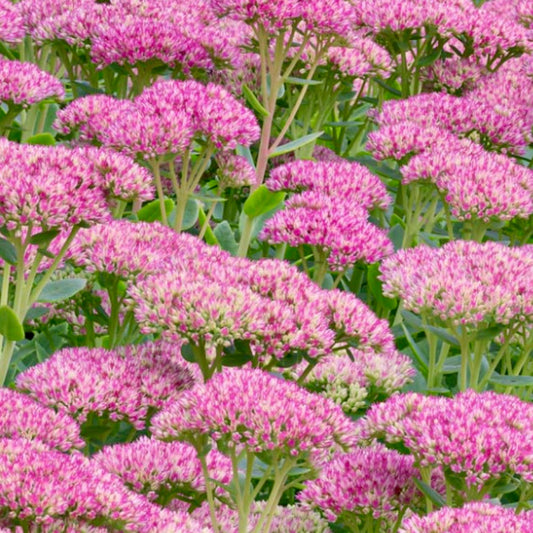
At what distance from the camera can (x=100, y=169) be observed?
12.1 ft

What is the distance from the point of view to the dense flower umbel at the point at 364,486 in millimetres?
3070

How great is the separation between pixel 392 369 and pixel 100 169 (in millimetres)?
1068

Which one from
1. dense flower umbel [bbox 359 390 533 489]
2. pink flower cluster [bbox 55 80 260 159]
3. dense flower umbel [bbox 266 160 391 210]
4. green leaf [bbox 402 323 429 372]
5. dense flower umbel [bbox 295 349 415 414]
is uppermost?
pink flower cluster [bbox 55 80 260 159]

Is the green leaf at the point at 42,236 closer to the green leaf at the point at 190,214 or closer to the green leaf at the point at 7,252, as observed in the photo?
the green leaf at the point at 7,252

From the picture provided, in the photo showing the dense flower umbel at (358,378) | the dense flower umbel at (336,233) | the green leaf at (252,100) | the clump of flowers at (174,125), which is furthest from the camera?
the green leaf at (252,100)

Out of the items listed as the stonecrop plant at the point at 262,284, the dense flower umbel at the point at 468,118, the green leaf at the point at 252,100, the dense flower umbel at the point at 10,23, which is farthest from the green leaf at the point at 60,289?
the dense flower umbel at the point at 468,118

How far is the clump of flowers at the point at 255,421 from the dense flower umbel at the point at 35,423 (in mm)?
200

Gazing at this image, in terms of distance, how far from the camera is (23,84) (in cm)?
443

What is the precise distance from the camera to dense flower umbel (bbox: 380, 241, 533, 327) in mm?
3557

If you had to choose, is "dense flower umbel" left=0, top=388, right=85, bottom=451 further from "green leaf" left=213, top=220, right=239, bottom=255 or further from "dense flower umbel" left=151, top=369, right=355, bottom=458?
"green leaf" left=213, top=220, right=239, bottom=255

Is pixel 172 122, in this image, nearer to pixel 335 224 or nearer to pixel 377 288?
pixel 335 224

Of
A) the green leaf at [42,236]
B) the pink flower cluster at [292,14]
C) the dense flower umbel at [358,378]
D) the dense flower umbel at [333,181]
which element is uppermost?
the pink flower cluster at [292,14]

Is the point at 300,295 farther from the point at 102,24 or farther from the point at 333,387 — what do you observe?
the point at 102,24

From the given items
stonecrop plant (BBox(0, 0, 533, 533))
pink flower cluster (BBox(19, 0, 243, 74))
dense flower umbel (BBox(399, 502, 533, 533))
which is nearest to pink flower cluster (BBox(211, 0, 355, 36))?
stonecrop plant (BBox(0, 0, 533, 533))
